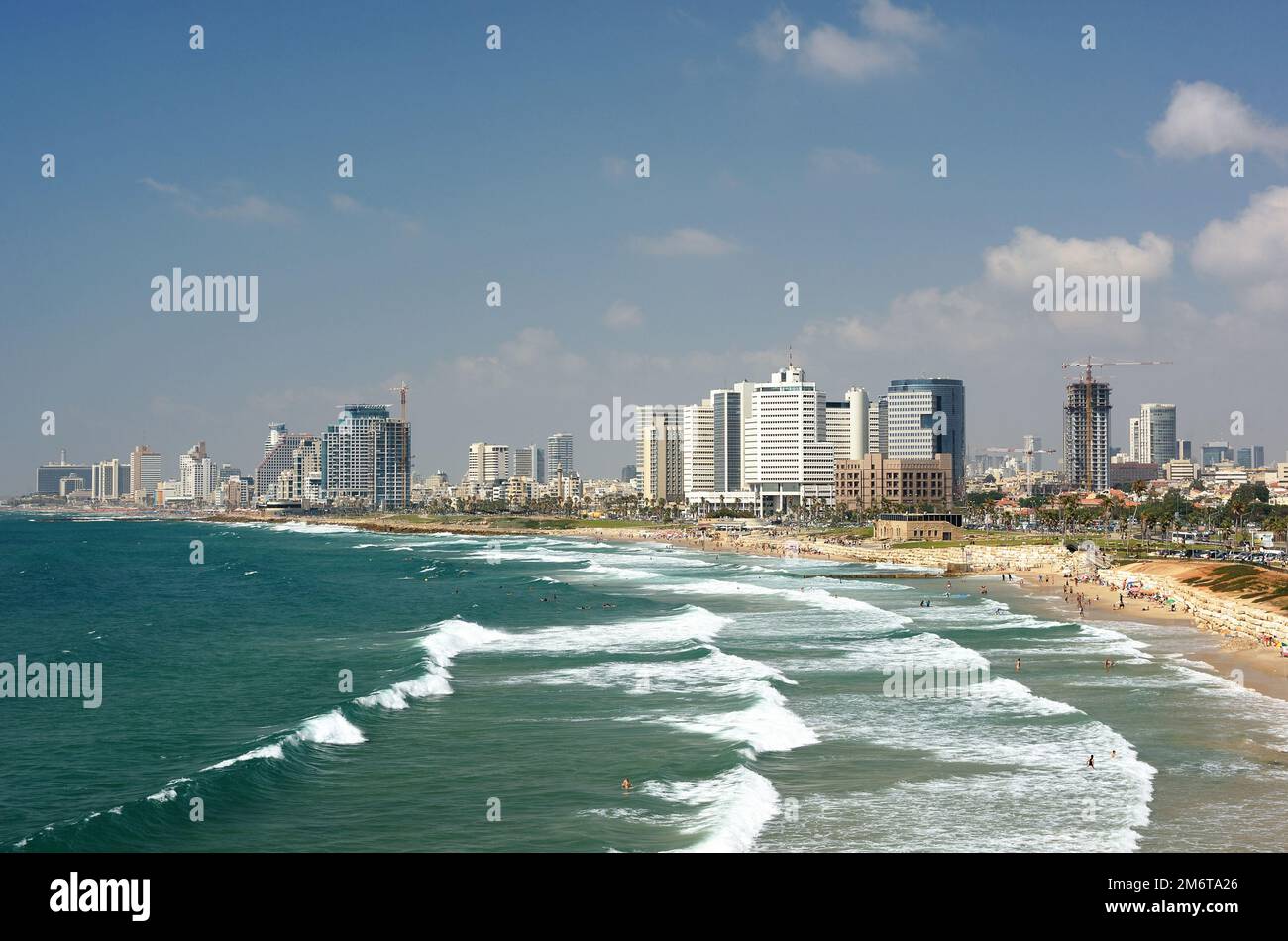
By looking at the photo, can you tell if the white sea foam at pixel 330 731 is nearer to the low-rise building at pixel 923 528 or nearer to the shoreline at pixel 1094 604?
the shoreline at pixel 1094 604

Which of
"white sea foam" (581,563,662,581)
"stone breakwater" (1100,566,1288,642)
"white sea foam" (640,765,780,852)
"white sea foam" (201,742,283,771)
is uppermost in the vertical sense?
"stone breakwater" (1100,566,1288,642)

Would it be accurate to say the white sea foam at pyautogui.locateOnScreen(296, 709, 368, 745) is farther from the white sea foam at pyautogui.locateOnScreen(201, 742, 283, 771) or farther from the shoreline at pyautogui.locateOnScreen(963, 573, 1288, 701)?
the shoreline at pyautogui.locateOnScreen(963, 573, 1288, 701)

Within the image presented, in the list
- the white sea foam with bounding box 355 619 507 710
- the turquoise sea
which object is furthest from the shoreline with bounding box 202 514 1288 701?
the white sea foam with bounding box 355 619 507 710

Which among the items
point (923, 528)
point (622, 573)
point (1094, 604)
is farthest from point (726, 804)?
point (923, 528)

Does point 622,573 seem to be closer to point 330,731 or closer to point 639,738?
point 330,731
